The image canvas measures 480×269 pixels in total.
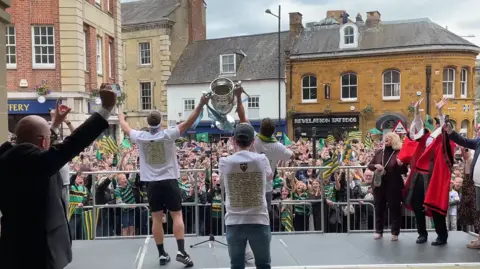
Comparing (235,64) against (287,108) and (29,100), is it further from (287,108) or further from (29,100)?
(29,100)

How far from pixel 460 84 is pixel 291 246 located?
27.9 metres

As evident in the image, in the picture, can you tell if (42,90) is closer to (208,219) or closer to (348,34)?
(208,219)

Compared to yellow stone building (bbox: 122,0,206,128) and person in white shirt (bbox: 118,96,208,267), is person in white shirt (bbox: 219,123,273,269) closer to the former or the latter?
person in white shirt (bbox: 118,96,208,267)

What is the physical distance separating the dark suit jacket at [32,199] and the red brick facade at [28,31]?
65.4 feet

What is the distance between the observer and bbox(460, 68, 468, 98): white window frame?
106 ft

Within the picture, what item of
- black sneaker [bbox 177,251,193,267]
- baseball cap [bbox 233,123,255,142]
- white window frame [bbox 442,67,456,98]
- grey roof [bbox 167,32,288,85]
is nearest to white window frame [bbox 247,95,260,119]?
grey roof [bbox 167,32,288,85]

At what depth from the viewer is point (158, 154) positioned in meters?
6.38

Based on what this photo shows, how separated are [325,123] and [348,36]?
583cm

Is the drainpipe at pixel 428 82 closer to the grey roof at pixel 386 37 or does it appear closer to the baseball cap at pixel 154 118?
the grey roof at pixel 386 37

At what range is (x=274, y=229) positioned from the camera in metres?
9.34

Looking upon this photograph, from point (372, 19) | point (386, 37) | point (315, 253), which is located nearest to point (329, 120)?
point (386, 37)

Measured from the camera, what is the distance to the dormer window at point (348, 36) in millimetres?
33594

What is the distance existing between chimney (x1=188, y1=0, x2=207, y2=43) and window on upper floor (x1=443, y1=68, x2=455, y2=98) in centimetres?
1928

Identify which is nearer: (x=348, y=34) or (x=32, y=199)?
(x=32, y=199)
